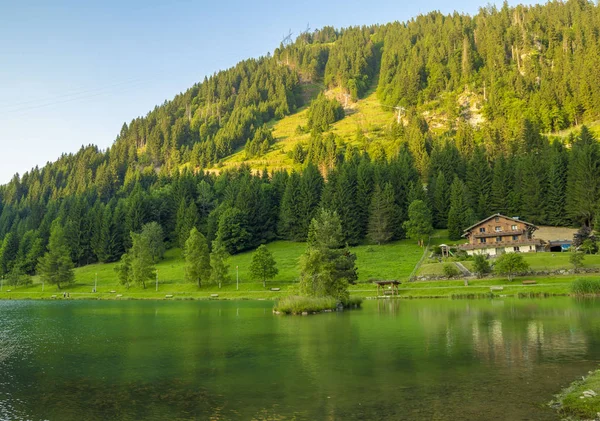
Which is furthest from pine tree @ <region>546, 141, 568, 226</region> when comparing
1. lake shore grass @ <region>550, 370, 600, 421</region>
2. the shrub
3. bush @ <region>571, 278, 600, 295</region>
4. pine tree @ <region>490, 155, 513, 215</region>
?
lake shore grass @ <region>550, 370, 600, 421</region>

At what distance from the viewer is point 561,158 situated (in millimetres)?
132375

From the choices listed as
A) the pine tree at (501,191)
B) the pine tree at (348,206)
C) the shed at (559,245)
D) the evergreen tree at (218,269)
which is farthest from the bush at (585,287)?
the pine tree at (501,191)

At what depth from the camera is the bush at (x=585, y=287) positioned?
216 ft

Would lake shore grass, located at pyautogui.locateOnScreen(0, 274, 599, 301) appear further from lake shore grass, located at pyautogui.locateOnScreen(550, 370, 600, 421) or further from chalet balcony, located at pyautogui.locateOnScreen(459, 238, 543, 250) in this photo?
lake shore grass, located at pyautogui.locateOnScreen(550, 370, 600, 421)

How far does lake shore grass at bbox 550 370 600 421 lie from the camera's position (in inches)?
673

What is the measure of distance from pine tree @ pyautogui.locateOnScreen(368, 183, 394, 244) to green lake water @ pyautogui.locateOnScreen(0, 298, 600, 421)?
246 feet

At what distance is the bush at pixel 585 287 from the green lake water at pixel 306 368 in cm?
1770

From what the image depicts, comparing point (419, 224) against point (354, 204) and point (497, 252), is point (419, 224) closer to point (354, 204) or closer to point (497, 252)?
point (497, 252)

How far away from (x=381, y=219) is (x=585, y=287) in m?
64.0

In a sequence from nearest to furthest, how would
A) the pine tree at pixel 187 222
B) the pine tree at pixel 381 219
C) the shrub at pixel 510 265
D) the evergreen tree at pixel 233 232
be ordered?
the shrub at pixel 510 265
the pine tree at pixel 381 219
the evergreen tree at pixel 233 232
the pine tree at pixel 187 222

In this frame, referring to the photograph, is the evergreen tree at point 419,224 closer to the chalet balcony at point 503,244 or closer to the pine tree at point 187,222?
the chalet balcony at point 503,244

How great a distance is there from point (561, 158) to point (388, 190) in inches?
1925

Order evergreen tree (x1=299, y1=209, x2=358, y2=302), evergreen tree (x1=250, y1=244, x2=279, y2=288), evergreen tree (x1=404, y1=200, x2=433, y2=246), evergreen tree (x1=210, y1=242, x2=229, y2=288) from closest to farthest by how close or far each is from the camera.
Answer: evergreen tree (x1=299, y1=209, x2=358, y2=302), evergreen tree (x1=250, y1=244, x2=279, y2=288), evergreen tree (x1=210, y1=242, x2=229, y2=288), evergreen tree (x1=404, y1=200, x2=433, y2=246)

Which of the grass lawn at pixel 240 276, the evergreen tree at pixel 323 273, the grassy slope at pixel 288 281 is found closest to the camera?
the evergreen tree at pixel 323 273
